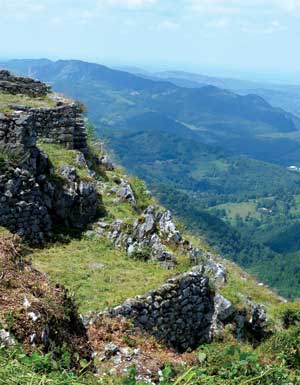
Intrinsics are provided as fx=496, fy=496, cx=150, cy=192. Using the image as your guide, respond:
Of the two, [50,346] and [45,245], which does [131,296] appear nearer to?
[45,245]

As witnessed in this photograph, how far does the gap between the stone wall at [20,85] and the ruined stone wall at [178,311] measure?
44.3ft

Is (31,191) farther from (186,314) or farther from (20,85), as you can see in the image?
(20,85)

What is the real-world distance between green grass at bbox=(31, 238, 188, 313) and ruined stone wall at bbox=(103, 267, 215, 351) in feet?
1.10

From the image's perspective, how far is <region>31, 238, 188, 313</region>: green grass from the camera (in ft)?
41.5

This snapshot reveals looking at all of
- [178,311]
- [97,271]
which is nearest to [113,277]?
[97,271]

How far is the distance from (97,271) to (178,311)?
2621mm

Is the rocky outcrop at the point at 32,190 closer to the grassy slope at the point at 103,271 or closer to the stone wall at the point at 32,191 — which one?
the stone wall at the point at 32,191

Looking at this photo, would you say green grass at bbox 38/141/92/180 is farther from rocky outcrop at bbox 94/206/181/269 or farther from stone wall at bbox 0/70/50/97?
stone wall at bbox 0/70/50/97

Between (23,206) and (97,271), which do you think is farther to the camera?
(23,206)

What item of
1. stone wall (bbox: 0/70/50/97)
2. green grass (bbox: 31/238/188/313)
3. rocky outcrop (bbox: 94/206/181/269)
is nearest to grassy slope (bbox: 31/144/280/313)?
green grass (bbox: 31/238/188/313)

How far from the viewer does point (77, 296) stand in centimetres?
1241

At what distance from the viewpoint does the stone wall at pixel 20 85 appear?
74.8 ft

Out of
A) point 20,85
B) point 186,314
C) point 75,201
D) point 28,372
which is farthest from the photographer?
point 20,85

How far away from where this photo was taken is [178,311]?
43.9 feet
